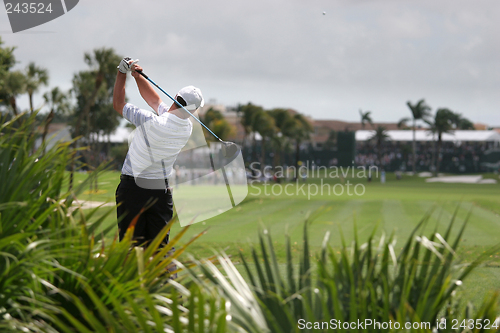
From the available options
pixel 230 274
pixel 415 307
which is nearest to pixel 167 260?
pixel 230 274

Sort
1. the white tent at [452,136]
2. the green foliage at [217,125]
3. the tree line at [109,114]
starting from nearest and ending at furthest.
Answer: the tree line at [109,114] < the green foliage at [217,125] < the white tent at [452,136]

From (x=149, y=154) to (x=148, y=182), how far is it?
0.27 metres

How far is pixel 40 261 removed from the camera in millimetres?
2760

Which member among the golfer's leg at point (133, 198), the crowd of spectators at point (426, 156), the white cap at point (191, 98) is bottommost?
the crowd of spectators at point (426, 156)

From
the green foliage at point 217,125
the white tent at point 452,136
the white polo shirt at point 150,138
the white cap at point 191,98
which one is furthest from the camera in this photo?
the white tent at point 452,136

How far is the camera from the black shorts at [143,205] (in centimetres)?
505

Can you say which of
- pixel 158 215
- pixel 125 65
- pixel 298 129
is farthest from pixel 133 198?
pixel 298 129

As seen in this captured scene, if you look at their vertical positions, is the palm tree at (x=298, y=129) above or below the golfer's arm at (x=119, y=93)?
above

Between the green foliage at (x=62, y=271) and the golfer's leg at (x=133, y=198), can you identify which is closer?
the green foliage at (x=62, y=271)

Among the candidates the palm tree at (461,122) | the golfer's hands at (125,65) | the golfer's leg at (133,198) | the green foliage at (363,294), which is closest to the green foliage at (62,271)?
the green foliage at (363,294)

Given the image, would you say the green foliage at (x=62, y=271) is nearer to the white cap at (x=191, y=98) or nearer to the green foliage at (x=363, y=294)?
the green foliage at (x=363, y=294)

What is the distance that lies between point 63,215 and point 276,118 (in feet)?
239

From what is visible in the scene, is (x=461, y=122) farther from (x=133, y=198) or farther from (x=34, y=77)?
(x=133, y=198)

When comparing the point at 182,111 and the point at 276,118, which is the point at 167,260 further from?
the point at 276,118
